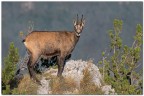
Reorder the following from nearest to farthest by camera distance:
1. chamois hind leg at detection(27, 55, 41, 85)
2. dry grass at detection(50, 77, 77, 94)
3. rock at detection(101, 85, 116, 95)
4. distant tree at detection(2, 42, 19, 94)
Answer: distant tree at detection(2, 42, 19, 94)
dry grass at detection(50, 77, 77, 94)
rock at detection(101, 85, 116, 95)
chamois hind leg at detection(27, 55, 41, 85)

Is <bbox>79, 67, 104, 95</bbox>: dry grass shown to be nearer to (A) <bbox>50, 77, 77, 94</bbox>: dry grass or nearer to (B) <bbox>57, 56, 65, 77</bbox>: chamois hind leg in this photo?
(A) <bbox>50, 77, 77, 94</bbox>: dry grass

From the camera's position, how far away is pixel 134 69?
3766 centimetres

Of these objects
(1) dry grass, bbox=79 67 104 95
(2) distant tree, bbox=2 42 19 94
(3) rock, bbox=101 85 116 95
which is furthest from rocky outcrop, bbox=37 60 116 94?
(2) distant tree, bbox=2 42 19 94

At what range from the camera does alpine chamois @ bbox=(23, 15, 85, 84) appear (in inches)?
1331

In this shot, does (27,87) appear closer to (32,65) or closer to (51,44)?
(32,65)

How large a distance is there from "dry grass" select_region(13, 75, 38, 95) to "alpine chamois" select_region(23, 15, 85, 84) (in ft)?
1.02

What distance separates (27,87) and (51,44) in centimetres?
265

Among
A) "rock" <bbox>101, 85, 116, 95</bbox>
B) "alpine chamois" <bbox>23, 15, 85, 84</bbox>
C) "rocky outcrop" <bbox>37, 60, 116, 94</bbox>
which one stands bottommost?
"rock" <bbox>101, 85, 116, 95</bbox>

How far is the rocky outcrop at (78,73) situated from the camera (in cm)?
3331

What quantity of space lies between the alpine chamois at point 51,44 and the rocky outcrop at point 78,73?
0.52 metres

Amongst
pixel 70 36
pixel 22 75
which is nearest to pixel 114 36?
pixel 70 36

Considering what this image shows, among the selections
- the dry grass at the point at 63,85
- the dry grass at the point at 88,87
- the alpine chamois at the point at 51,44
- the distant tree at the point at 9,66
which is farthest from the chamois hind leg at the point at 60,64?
the distant tree at the point at 9,66

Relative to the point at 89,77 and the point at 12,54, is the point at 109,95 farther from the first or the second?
the point at 12,54

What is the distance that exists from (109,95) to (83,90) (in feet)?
4.25
